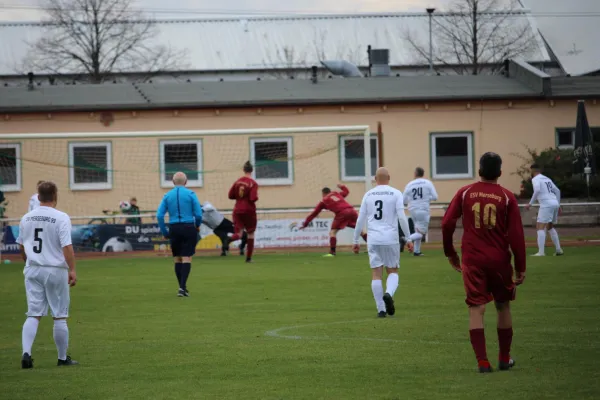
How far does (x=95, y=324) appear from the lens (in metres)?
14.9

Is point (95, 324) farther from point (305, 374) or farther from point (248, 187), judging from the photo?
point (248, 187)

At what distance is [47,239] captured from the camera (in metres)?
10.8

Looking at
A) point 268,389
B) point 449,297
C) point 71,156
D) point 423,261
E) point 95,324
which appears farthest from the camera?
point 71,156

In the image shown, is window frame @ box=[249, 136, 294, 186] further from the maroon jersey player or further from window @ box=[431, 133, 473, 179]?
the maroon jersey player

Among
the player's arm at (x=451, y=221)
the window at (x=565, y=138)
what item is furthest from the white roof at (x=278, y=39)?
the player's arm at (x=451, y=221)

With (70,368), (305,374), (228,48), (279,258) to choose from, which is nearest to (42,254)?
(70,368)

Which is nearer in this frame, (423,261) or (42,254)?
(42,254)

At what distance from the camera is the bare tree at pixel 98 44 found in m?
61.1

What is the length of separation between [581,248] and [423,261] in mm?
5527

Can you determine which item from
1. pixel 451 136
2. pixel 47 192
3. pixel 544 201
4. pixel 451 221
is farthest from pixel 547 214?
pixel 47 192

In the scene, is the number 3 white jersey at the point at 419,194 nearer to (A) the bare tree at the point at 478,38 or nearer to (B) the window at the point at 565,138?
(B) the window at the point at 565,138

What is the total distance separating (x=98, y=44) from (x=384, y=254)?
49025 mm

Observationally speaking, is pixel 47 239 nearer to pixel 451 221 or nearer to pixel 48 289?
pixel 48 289

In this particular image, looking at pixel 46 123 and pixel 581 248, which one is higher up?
pixel 46 123
